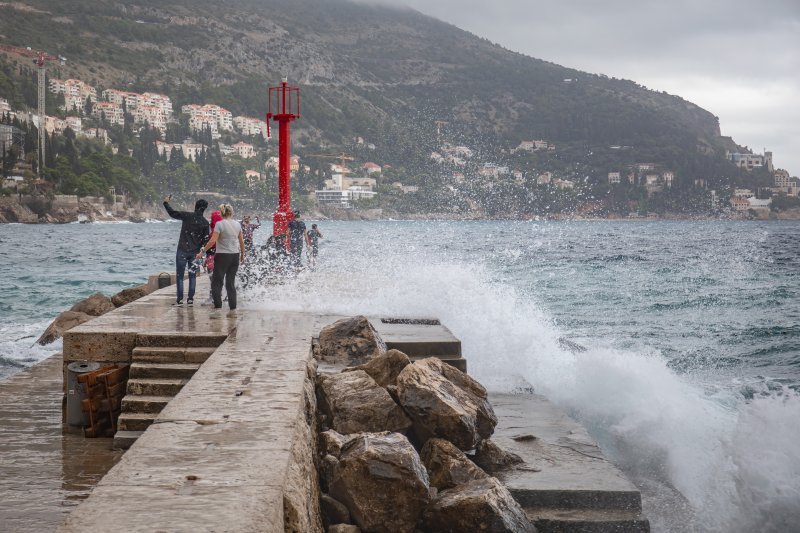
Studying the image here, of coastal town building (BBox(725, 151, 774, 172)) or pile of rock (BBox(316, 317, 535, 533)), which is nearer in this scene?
pile of rock (BBox(316, 317, 535, 533))

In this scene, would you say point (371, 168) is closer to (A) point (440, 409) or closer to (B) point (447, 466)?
(A) point (440, 409)

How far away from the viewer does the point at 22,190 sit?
364 feet

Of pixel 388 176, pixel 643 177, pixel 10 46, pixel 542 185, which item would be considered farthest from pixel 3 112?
pixel 643 177

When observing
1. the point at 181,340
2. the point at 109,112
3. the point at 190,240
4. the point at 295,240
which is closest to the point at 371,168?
the point at 109,112

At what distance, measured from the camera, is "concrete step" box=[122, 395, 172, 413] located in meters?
6.22

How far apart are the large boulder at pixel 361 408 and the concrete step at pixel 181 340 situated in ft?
4.97

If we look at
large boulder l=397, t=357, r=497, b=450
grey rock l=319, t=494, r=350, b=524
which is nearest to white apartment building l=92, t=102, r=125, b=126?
large boulder l=397, t=357, r=497, b=450

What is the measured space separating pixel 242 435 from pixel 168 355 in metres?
3.02

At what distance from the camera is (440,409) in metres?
5.73

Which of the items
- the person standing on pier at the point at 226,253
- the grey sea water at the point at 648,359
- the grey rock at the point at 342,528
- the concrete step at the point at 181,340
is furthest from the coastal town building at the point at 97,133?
the grey rock at the point at 342,528

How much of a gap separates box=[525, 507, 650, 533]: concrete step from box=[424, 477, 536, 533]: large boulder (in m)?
0.48

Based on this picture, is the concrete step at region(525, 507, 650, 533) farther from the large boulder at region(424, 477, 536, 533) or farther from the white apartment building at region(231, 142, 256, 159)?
the white apartment building at region(231, 142, 256, 159)

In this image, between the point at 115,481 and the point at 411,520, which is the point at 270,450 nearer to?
the point at 115,481

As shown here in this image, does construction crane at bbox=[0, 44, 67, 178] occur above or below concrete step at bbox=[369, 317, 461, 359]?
above
